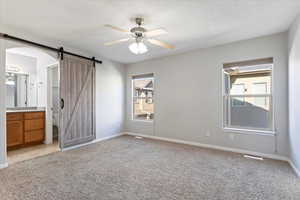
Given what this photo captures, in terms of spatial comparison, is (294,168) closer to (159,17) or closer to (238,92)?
(238,92)

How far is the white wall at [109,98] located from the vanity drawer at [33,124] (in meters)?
1.49

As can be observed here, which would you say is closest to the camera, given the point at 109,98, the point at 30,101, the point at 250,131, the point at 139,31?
the point at 139,31

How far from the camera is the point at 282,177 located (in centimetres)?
239

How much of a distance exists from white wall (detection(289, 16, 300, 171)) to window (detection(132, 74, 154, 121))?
3.43m

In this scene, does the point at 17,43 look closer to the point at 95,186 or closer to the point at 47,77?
the point at 47,77

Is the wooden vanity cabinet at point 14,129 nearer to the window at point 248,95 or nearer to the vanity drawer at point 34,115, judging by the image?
the vanity drawer at point 34,115

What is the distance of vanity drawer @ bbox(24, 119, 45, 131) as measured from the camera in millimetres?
3924

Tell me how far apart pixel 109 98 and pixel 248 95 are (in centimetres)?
390

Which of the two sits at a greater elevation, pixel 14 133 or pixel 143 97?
pixel 143 97

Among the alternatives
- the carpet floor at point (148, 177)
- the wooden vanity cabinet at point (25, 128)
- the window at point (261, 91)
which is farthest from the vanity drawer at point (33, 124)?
the window at point (261, 91)

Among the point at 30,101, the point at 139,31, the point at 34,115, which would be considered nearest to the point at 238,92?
the point at 139,31

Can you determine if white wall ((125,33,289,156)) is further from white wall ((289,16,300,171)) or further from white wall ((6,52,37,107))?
white wall ((6,52,37,107))

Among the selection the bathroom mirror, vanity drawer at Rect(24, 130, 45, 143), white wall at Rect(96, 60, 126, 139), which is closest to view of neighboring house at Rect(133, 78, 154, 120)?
white wall at Rect(96, 60, 126, 139)

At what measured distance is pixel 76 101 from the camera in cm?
398
